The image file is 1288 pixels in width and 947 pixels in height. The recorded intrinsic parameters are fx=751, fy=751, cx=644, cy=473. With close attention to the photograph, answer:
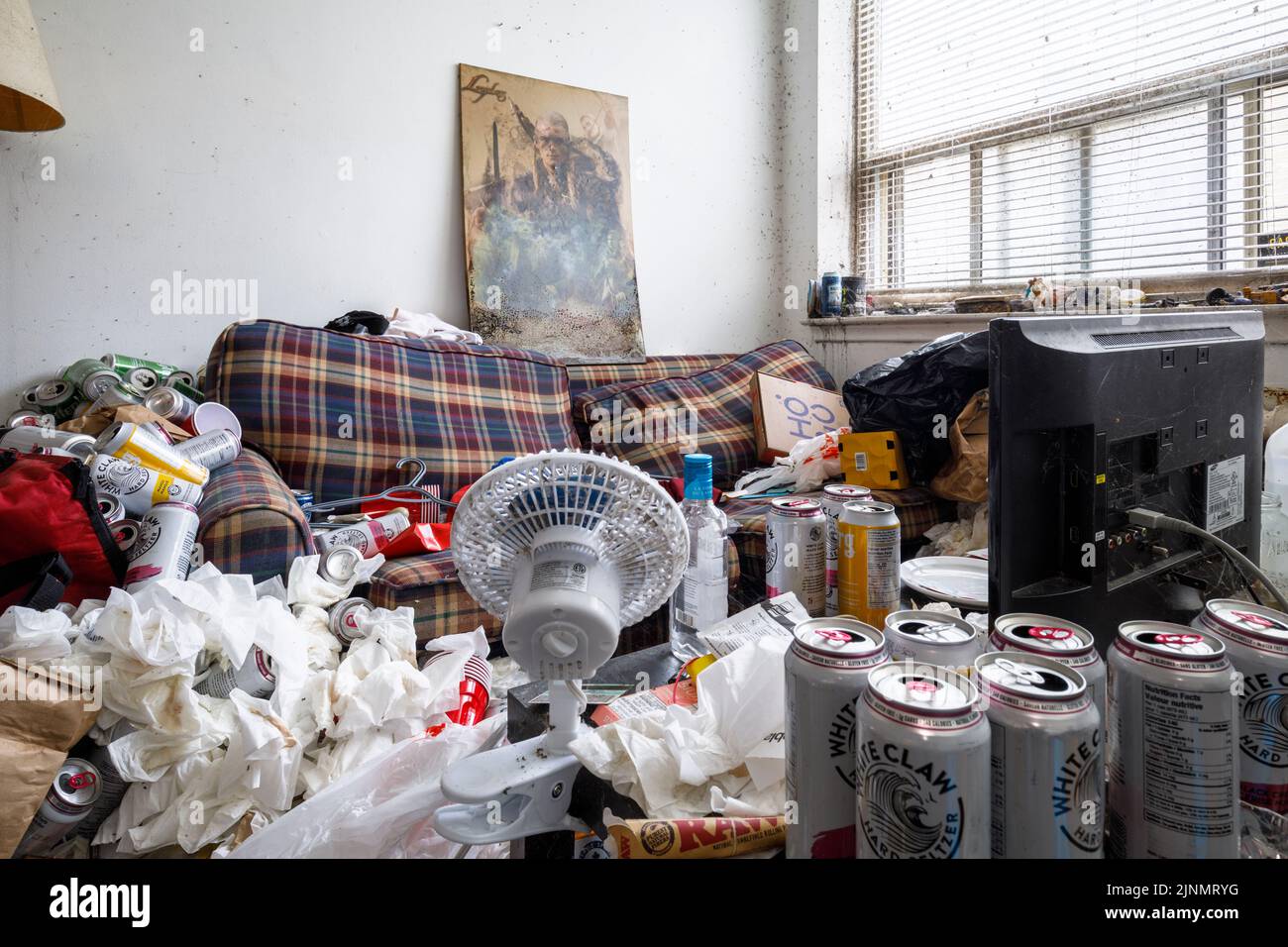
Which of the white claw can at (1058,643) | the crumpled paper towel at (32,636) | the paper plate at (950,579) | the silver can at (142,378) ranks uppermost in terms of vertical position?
the silver can at (142,378)

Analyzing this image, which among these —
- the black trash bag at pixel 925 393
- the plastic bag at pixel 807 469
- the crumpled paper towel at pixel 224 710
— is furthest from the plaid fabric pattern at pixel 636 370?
the crumpled paper towel at pixel 224 710

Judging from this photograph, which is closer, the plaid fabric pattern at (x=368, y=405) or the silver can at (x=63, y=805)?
the silver can at (x=63, y=805)

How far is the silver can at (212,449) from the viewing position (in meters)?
1.81

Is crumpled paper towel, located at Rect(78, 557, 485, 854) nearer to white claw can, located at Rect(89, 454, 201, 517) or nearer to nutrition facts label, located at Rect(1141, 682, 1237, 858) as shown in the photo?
white claw can, located at Rect(89, 454, 201, 517)

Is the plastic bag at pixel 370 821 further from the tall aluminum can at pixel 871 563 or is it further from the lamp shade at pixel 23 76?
the lamp shade at pixel 23 76

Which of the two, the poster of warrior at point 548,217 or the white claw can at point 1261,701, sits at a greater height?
the poster of warrior at point 548,217

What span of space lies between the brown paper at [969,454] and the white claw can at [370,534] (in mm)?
1555

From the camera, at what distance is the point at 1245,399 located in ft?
2.84

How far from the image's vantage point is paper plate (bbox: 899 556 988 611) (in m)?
1.12

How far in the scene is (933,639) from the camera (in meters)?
0.61

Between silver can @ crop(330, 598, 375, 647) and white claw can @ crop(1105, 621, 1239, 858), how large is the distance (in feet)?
4.50

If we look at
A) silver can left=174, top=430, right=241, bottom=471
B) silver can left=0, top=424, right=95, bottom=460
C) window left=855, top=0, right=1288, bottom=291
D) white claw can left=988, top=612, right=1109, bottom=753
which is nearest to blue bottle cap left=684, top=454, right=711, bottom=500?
white claw can left=988, top=612, right=1109, bottom=753
